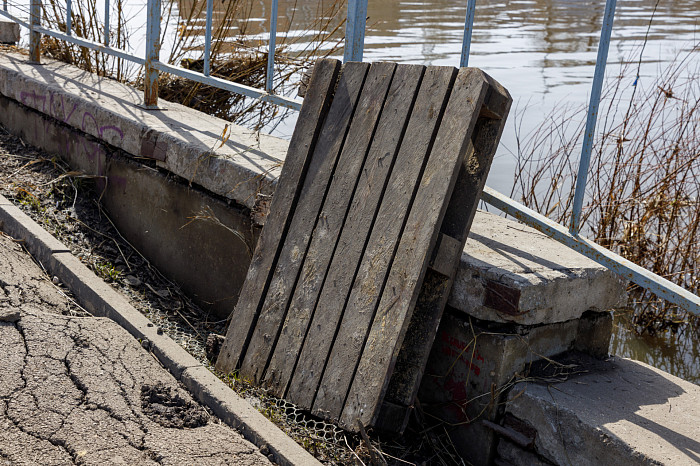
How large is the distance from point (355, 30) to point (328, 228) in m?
0.92

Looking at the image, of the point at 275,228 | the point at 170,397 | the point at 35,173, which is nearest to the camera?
the point at 170,397

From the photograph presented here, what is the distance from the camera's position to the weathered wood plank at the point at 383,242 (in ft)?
8.36

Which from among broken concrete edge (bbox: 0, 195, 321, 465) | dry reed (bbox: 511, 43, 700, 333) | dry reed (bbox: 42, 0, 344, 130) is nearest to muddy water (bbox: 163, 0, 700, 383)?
dry reed (bbox: 42, 0, 344, 130)

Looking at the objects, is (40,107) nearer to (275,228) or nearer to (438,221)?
(275,228)

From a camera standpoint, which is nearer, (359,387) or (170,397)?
(359,387)

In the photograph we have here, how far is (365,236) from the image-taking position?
104 inches

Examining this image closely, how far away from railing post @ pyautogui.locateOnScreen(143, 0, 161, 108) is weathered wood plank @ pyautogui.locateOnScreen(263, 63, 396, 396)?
2.15m

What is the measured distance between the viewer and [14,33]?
7.06 metres

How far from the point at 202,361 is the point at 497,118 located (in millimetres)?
1689

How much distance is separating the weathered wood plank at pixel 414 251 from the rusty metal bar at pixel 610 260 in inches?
12.8

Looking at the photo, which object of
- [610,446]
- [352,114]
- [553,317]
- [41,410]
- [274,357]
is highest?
[352,114]

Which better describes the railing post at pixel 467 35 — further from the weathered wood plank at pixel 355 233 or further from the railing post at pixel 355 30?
the railing post at pixel 355 30

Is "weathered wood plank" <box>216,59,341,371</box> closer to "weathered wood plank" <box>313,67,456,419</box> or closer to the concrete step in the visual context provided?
"weathered wood plank" <box>313,67,456,419</box>

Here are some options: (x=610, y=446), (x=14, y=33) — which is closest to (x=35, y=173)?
(x=14, y=33)
